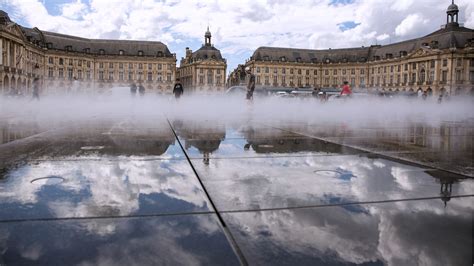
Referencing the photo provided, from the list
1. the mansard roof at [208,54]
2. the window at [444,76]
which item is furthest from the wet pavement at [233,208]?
the mansard roof at [208,54]

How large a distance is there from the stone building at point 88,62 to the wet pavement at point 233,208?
7858cm

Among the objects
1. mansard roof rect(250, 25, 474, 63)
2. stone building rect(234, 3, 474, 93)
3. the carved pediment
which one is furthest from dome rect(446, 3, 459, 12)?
the carved pediment

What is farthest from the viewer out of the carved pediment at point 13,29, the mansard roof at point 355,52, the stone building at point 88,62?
the mansard roof at point 355,52

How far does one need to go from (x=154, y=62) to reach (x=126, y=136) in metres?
104

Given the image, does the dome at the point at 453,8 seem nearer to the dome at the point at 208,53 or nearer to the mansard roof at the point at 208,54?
the mansard roof at the point at 208,54

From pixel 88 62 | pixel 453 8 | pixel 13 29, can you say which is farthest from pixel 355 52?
pixel 13 29

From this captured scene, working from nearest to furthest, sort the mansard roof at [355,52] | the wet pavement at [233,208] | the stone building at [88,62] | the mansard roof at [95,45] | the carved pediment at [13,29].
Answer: the wet pavement at [233,208] → the carved pediment at [13,29] → the stone building at [88,62] → the mansard roof at [355,52] → the mansard roof at [95,45]

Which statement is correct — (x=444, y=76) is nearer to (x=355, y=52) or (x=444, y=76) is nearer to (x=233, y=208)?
(x=355, y=52)

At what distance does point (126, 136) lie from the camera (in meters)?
7.82

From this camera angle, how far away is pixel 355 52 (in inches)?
4525

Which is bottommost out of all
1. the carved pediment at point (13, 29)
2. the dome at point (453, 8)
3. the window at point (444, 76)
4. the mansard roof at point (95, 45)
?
the window at point (444, 76)

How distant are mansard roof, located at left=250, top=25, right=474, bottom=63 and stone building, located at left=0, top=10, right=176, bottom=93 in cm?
2764

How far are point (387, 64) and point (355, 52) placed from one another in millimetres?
11943

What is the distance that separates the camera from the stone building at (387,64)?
87875mm
